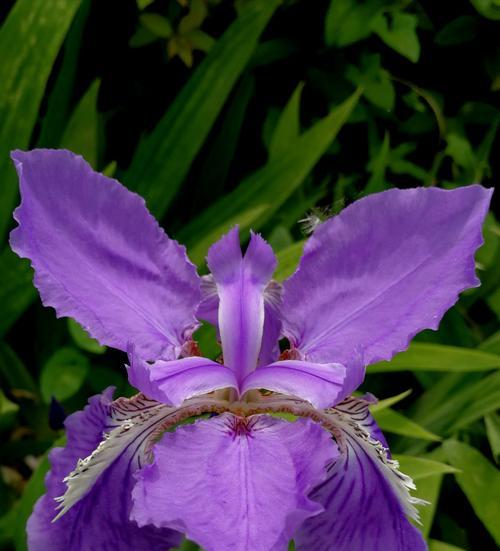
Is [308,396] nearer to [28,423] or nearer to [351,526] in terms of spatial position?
[351,526]

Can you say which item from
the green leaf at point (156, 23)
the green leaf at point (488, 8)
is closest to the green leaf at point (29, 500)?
the green leaf at point (156, 23)

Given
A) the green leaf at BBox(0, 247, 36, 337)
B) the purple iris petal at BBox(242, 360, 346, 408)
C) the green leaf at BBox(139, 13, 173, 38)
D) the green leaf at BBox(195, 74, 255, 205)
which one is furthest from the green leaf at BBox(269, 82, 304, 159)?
the purple iris petal at BBox(242, 360, 346, 408)

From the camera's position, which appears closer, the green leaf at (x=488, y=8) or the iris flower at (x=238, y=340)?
the iris flower at (x=238, y=340)

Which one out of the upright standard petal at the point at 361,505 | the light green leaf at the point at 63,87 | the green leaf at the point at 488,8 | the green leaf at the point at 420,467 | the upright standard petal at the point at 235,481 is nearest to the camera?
the upright standard petal at the point at 235,481

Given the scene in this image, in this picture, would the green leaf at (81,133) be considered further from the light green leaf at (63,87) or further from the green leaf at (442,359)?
the green leaf at (442,359)

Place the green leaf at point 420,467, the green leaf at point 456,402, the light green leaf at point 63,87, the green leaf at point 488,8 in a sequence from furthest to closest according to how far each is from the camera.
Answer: the light green leaf at point 63,87 → the green leaf at point 488,8 → the green leaf at point 456,402 → the green leaf at point 420,467

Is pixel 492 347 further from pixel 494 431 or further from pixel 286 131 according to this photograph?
pixel 286 131

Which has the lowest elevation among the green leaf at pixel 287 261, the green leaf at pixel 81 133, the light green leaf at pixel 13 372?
the light green leaf at pixel 13 372

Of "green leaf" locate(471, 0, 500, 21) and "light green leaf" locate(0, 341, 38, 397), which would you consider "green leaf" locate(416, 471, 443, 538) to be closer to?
"light green leaf" locate(0, 341, 38, 397)

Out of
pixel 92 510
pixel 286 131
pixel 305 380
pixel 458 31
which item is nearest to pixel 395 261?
pixel 305 380
